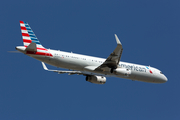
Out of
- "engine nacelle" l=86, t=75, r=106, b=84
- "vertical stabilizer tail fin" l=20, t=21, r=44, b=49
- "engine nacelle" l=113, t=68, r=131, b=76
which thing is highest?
"vertical stabilizer tail fin" l=20, t=21, r=44, b=49

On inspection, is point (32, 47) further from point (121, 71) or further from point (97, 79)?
point (97, 79)

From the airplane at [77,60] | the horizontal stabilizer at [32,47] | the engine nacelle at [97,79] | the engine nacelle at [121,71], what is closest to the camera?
the horizontal stabilizer at [32,47]

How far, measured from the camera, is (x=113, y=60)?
31.6 metres

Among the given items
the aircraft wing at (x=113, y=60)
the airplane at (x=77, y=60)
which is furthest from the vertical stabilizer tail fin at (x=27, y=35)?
the aircraft wing at (x=113, y=60)

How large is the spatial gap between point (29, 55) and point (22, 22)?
4.22 metres

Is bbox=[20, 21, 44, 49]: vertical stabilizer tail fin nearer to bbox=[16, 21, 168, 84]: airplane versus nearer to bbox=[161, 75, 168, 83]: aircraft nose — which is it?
bbox=[16, 21, 168, 84]: airplane

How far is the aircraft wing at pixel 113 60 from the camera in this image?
29.6 metres

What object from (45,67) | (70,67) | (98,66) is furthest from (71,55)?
(45,67)

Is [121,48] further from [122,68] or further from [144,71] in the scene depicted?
[144,71]

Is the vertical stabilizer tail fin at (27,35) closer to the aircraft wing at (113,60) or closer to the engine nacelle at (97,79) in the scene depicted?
the aircraft wing at (113,60)

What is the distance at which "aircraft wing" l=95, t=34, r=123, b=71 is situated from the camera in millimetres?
29594

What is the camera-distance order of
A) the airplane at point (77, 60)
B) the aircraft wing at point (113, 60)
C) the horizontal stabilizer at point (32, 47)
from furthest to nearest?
the airplane at point (77, 60), the horizontal stabilizer at point (32, 47), the aircraft wing at point (113, 60)

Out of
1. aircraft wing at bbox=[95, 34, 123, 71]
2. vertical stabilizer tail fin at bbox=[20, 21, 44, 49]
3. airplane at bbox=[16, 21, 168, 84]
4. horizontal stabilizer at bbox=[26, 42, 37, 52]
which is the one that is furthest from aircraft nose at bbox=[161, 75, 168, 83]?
horizontal stabilizer at bbox=[26, 42, 37, 52]

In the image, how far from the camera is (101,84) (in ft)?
125
